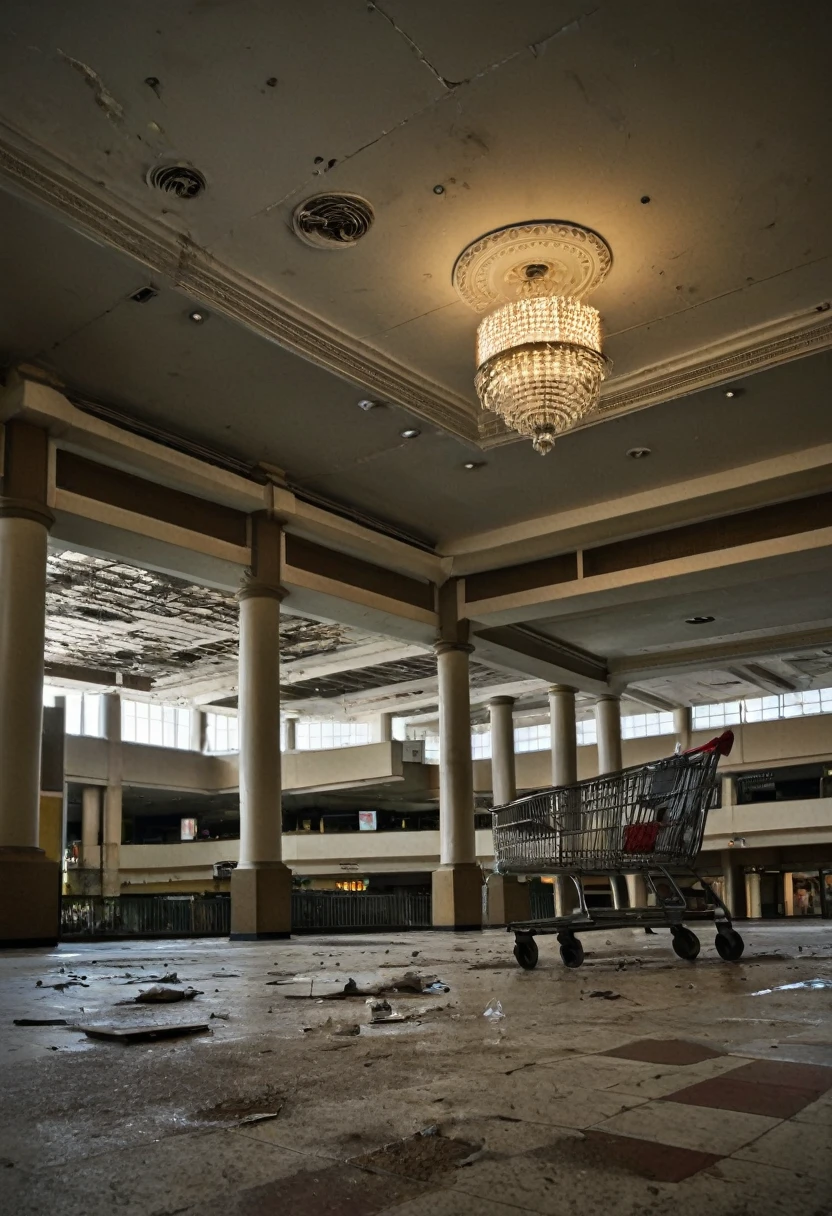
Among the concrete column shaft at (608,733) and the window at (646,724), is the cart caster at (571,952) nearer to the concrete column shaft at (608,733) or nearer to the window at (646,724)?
the concrete column shaft at (608,733)

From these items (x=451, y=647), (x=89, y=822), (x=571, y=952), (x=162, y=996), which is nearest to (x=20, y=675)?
(x=162, y=996)

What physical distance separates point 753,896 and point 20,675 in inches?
1095

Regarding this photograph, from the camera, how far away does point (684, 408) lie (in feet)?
30.7

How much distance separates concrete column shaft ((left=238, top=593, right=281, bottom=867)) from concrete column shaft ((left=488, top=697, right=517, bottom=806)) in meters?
Result: 8.40

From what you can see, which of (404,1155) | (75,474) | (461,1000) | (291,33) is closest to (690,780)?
(461,1000)

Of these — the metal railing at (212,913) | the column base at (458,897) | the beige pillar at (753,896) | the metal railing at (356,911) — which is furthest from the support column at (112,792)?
the beige pillar at (753,896)

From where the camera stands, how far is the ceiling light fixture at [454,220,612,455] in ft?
23.3

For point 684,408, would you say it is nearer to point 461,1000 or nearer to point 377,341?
point 377,341

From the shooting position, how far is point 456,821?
510 inches

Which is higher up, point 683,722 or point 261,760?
point 683,722

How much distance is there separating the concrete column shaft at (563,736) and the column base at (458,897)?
3923 mm

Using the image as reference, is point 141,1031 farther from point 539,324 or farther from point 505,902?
point 505,902

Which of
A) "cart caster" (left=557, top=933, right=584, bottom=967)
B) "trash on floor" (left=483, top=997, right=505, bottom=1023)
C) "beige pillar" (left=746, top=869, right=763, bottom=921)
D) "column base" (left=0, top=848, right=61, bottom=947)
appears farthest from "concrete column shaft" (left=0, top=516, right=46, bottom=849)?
"beige pillar" (left=746, top=869, right=763, bottom=921)

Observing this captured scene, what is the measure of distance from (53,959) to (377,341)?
5.41 meters
